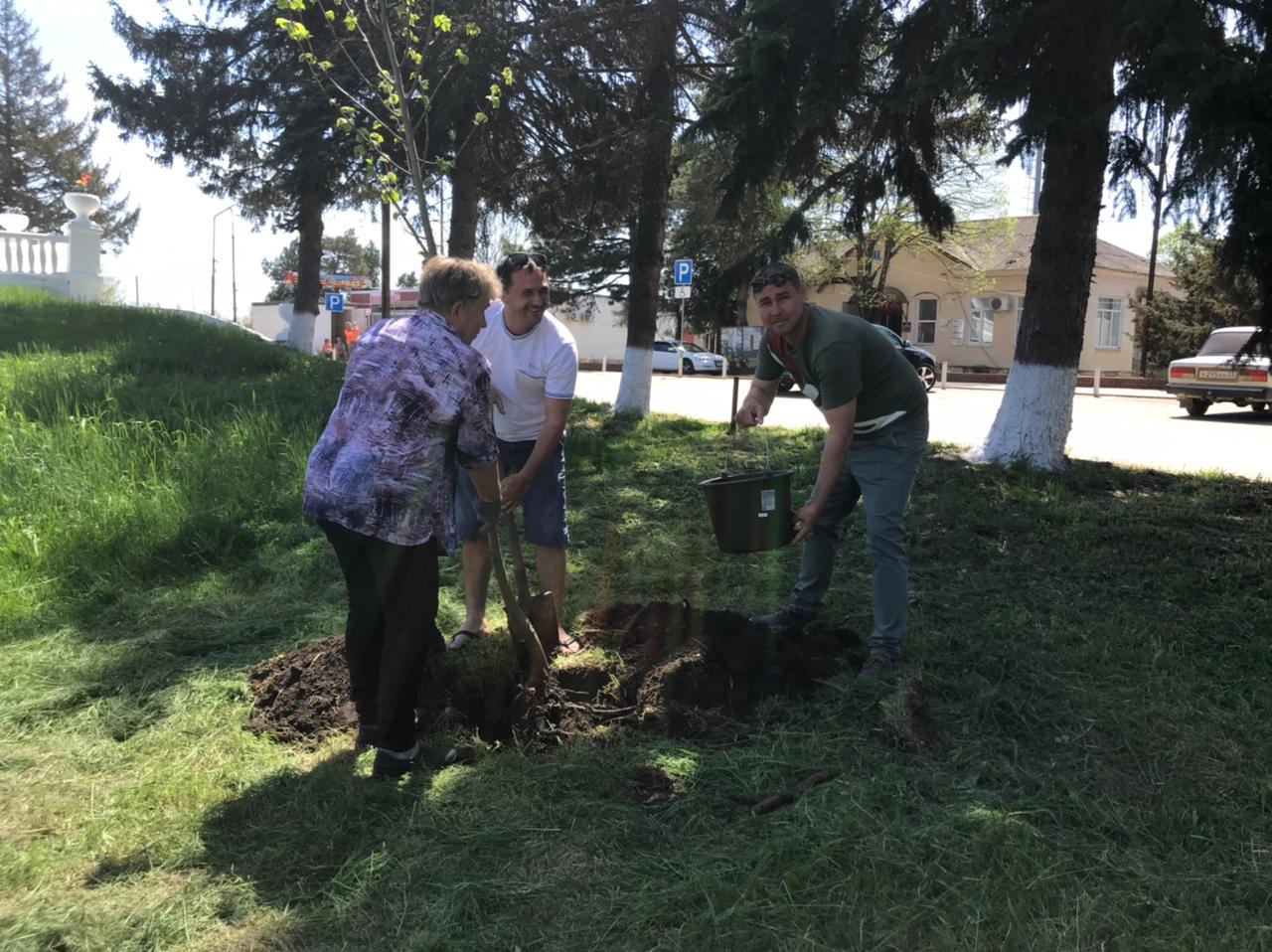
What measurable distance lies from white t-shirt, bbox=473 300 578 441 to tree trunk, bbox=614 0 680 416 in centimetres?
837

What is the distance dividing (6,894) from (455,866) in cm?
112

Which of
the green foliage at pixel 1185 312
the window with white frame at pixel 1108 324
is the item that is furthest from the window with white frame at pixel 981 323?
the green foliage at pixel 1185 312

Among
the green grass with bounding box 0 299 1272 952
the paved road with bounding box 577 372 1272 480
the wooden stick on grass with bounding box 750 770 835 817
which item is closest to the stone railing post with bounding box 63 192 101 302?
the paved road with bounding box 577 372 1272 480

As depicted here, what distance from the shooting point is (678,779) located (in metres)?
2.80

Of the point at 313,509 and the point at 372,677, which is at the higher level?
the point at 313,509

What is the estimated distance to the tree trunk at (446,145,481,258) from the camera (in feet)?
38.8

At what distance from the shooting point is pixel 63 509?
17.6ft

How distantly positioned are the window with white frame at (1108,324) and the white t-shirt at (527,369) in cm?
3455

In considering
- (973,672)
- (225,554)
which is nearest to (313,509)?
(973,672)

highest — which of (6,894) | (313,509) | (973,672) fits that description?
(313,509)


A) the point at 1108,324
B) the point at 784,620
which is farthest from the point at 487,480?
the point at 1108,324

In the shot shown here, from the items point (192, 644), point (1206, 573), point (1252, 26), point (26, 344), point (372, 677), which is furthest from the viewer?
point (26, 344)

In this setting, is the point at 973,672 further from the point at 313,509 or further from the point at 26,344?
the point at 26,344

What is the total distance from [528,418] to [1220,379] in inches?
636
